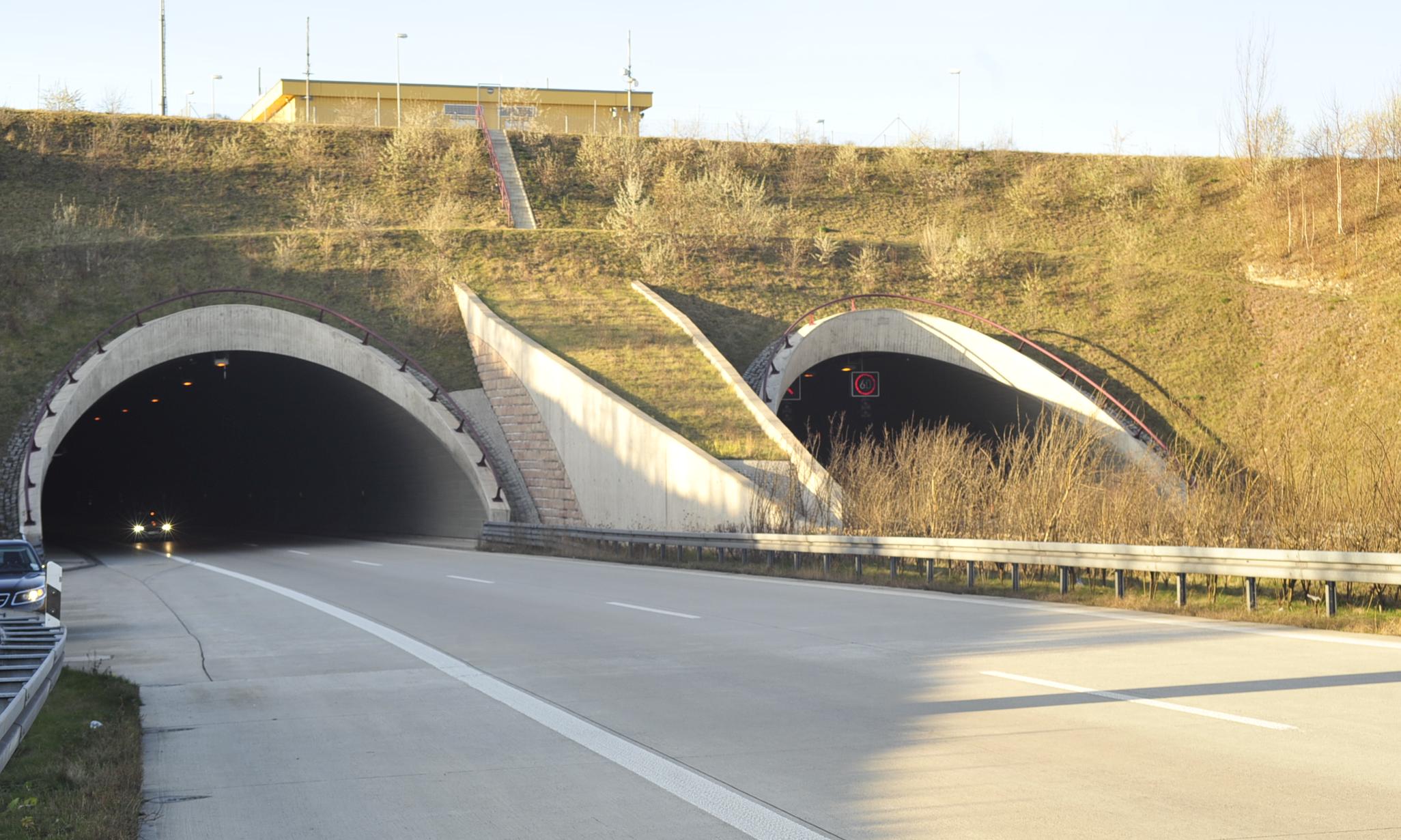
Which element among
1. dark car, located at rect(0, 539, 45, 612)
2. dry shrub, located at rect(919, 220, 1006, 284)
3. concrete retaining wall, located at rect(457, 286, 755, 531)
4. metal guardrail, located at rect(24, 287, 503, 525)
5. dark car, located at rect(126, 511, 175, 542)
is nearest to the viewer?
dark car, located at rect(0, 539, 45, 612)

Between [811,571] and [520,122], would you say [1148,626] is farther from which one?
[520,122]

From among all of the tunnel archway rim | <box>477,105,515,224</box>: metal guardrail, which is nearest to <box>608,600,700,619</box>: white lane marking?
the tunnel archway rim

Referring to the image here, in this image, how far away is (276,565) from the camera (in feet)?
88.6

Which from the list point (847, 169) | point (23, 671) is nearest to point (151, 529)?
point (847, 169)

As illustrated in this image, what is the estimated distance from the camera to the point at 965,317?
133 feet

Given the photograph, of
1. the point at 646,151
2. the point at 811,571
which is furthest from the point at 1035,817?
the point at 646,151

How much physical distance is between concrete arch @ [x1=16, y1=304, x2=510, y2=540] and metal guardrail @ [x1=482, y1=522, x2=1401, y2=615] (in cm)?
803

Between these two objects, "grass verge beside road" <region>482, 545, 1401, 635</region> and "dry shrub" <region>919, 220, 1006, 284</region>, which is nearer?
"grass verge beside road" <region>482, 545, 1401, 635</region>

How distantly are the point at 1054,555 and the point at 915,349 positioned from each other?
22.8 meters

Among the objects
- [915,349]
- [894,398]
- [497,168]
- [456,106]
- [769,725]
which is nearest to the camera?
[769,725]

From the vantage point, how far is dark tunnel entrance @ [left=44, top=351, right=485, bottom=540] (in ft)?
125

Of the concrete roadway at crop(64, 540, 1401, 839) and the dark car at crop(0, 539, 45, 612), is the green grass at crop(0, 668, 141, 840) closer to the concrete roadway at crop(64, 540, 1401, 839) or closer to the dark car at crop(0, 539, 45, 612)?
the concrete roadway at crop(64, 540, 1401, 839)

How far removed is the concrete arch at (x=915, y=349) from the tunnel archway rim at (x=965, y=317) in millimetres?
218

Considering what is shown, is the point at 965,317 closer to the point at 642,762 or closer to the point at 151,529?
the point at 151,529
